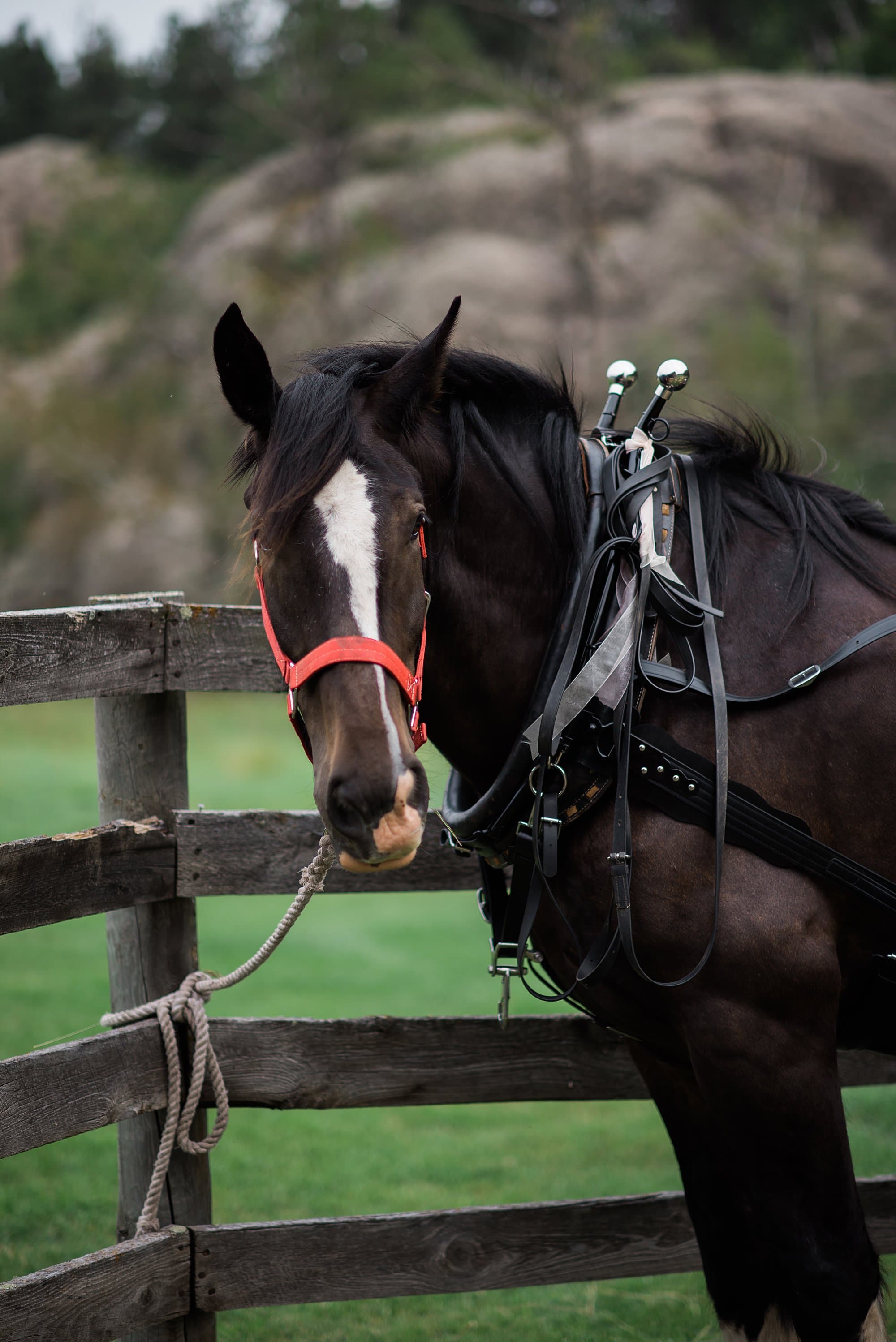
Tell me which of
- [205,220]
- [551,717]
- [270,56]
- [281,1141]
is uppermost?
[270,56]

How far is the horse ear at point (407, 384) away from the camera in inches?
77.1

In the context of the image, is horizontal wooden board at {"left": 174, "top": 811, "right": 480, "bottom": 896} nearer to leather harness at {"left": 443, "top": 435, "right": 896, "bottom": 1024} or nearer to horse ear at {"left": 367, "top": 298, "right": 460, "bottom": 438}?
leather harness at {"left": 443, "top": 435, "right": 896, "bottom": 1024}

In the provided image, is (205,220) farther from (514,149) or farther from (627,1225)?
(627,1225)

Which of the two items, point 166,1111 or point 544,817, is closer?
point 544,817

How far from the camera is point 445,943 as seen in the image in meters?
8.30

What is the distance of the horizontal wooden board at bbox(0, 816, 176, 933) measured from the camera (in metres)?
2.29

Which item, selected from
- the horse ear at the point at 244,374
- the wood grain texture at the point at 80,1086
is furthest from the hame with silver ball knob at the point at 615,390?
the wood grain texture at the point at 80,1086

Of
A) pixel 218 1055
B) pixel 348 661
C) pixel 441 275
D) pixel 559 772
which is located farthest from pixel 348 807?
pixel 441 275

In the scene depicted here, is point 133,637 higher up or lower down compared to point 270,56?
lower down

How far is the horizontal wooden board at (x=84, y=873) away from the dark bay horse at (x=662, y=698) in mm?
838

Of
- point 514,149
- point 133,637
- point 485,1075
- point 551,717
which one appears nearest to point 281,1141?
point 485,1075

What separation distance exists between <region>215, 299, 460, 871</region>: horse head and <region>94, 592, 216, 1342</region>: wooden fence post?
2.65 feet

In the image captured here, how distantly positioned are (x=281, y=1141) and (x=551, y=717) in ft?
11.1

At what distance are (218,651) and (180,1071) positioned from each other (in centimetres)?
102
